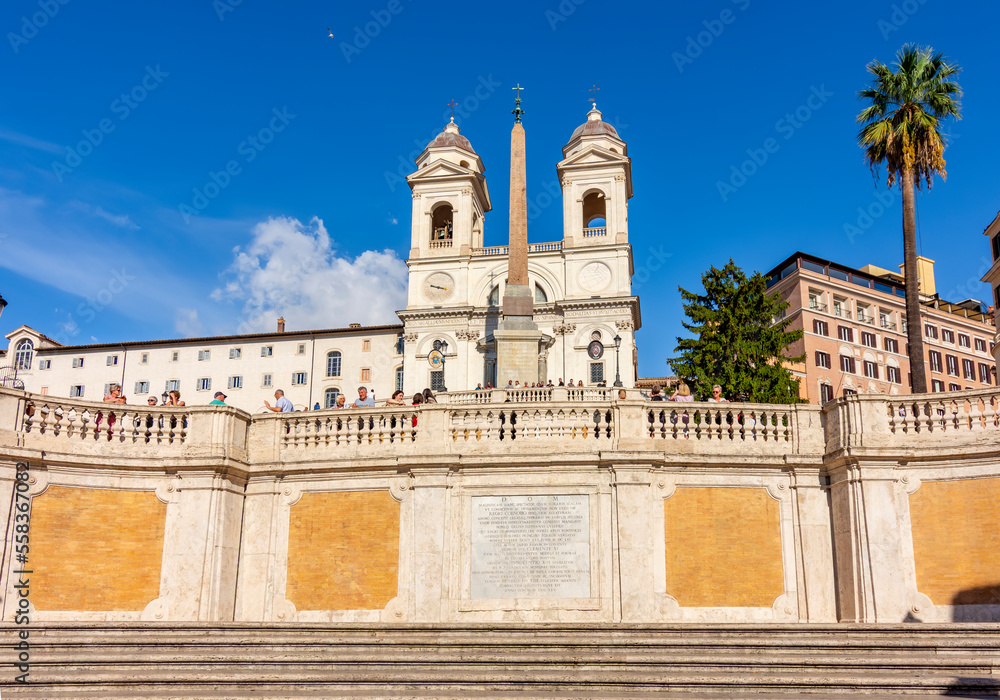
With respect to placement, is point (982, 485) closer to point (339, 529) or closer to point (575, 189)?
point (339, 529)

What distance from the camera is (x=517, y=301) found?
200ft

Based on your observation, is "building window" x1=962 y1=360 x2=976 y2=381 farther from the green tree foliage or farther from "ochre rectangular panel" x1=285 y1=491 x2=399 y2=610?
"ochre rectangular panel" x1=285 y1=491 x2=399 y2=610

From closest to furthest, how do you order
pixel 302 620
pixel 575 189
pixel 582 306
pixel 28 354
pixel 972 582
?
pixel 972 582 → pixel 302 620 → pixel 582 306 → pixel 575 189 → pixel 28 354

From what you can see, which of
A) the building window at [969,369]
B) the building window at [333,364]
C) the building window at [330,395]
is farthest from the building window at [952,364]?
the building window at [330,395]

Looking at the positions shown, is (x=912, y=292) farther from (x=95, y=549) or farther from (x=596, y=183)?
(x=596, y=183)

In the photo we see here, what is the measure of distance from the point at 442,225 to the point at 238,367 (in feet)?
77.4

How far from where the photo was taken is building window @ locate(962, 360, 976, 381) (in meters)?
94.9

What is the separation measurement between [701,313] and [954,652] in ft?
97.7

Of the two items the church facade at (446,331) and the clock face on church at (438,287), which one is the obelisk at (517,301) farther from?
the clock face on church at (438,287)

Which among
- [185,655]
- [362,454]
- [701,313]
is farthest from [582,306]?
[185,655]

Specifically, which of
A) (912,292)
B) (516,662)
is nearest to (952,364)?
(912,292)

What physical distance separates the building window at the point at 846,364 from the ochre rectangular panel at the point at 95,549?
255ft

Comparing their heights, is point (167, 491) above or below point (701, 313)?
below

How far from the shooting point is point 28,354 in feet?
296
